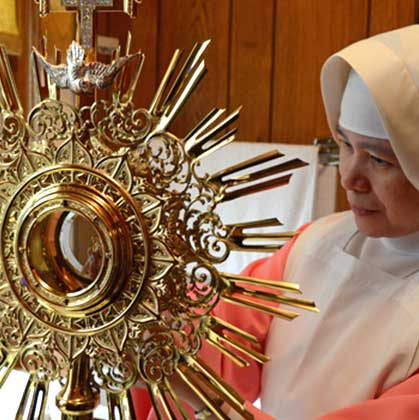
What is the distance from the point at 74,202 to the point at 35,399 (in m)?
0.18

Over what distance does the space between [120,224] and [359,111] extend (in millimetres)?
303

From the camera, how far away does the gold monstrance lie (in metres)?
0.55

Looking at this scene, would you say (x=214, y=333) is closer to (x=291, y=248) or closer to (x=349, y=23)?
(x=291, y=248)

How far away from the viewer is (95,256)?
1.84 ft

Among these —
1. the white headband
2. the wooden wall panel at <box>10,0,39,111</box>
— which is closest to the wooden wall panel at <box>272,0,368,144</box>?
the wooden wall panel at <box>10,0,39,111</box>

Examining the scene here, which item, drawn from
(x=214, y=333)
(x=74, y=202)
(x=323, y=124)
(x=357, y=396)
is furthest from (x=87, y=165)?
(x=323, y=124)

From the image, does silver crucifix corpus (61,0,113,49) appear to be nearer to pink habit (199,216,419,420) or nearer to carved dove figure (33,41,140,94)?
carved dove figure (33,41,140,94)

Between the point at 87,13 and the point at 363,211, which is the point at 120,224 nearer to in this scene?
the point at 87,13

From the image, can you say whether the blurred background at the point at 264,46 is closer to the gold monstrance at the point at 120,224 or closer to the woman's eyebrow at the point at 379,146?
the woman's eyebrow at the point at 379,146

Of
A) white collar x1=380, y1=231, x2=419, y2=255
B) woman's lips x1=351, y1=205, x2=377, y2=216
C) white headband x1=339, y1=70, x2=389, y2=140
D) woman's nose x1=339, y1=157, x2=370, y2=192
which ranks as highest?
white headband x1=339, y1=70, x2=389, y2=140

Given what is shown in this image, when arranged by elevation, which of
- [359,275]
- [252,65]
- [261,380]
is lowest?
[261,380]

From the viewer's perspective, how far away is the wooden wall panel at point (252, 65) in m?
1.59

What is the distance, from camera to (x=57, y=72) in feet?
1.86

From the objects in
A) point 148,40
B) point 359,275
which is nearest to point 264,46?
point 148,40
